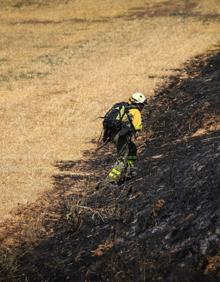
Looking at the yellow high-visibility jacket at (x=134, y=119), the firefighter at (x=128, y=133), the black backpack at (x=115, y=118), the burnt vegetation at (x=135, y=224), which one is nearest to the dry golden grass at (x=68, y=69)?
the burnt vegetation at (x=135, y=224)

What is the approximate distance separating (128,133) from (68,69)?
20.1 meters

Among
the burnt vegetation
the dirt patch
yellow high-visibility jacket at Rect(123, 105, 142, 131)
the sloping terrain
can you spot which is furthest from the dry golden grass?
yellow high-visibility jacket at Rect(123, 105, 142, 131)

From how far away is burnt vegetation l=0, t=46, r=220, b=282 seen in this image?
8.73 meters

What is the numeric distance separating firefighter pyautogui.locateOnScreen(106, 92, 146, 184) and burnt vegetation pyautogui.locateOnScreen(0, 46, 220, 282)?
1.64 feet

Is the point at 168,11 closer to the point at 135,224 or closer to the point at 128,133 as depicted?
the point at 128,133

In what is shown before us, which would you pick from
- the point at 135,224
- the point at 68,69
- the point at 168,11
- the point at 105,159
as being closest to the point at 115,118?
the point at 135,224

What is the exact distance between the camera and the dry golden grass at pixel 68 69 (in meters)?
18.6

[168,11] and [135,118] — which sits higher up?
[135,118]

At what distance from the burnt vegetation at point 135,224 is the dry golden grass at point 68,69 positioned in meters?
1.23

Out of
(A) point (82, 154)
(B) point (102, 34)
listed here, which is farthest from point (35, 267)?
(B) point (102, 34)

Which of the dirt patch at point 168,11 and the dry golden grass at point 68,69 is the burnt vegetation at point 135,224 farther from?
the dirt patch at point 168,11

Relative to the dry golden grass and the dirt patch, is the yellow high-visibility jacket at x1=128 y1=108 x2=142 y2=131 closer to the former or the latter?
the dry golden grass

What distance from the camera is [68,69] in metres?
31.9

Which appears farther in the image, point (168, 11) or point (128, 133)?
point (168, 11)
